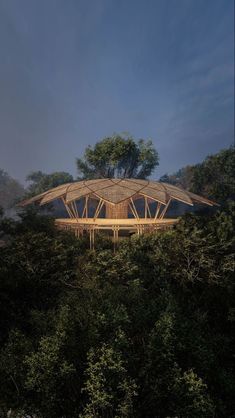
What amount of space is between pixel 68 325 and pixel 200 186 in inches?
1457

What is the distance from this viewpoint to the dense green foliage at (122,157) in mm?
40062

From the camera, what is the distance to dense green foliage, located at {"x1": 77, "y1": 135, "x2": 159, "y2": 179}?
40062mm

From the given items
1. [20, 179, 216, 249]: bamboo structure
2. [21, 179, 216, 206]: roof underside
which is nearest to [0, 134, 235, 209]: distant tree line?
[21, 179, 216, 206]: roof underside

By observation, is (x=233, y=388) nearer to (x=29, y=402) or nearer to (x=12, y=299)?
(x=29, y=402)

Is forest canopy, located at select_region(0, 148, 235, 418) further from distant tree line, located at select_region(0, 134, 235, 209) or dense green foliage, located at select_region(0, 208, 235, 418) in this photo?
distant tree line, located at select_region(0, 134, 235, 209)

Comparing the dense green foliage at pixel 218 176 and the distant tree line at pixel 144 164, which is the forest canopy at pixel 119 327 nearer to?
the dense green foliage at pixel 218 176

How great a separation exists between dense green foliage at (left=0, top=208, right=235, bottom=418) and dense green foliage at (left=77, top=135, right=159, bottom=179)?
81.6 ft

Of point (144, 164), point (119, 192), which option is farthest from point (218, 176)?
point (119, 192)

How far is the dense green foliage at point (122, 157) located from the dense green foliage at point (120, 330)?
24.9 metres

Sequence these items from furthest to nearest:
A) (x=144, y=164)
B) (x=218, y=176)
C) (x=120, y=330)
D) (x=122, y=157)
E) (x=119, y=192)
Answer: (x=144, y=164) < (x=122, y=157) < (x=218, y=176) < (x=119, y=192) < (x=120, y=330)

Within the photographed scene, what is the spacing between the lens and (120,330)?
26.8ft

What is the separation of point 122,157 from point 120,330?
115ft

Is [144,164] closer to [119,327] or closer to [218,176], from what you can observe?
[218,176]

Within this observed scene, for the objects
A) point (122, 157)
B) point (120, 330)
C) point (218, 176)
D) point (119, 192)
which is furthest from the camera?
point (122, 157)
